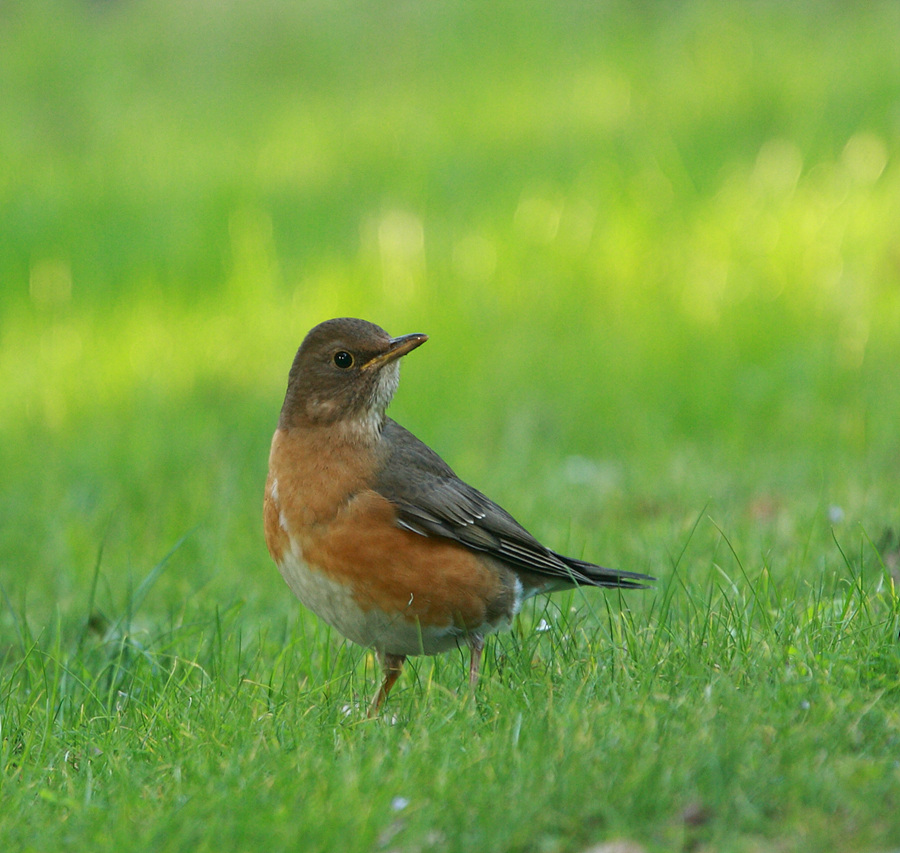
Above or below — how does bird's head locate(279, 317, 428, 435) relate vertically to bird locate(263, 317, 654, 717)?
above

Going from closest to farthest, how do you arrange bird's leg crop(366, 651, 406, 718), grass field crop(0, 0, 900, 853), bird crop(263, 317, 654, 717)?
1. grass field crop(0, 0, 900, 853)
2. bird's leg crop(366, 651, 406, 718)
3. bird crop(263, 317, 654, 717)

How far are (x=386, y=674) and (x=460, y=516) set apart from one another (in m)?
0.62

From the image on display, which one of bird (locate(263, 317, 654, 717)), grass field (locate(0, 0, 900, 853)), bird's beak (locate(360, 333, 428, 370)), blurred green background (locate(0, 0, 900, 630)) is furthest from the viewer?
blurred green background (locate(0, 0, 900, 630))

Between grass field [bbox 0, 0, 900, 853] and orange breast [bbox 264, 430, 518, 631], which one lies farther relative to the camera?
orange breast [bbox 264, 430, 518, 631]

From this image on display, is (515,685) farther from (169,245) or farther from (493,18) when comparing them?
(493,18)

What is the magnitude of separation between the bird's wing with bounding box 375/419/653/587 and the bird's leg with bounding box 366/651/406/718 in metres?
0.47

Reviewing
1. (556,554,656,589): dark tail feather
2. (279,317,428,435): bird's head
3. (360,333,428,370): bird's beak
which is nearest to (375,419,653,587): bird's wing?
(556,554,656,589): dark tail feather

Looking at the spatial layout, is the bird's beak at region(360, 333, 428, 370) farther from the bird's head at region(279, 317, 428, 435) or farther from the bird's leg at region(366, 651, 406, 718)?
the bird's leg at region(366, 651, 406, 718)

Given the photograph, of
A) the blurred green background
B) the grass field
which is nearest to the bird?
the grass field

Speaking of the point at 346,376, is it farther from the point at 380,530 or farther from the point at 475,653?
the point at 475,653

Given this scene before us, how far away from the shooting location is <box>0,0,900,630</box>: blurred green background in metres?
6.83

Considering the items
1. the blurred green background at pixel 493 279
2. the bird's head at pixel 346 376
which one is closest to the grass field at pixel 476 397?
the blurred green background at pixel 493 279

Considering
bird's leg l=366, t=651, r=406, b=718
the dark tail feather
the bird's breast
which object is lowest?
bird's leg l=366, t=651, r=406, b=718

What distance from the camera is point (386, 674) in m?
4.32
